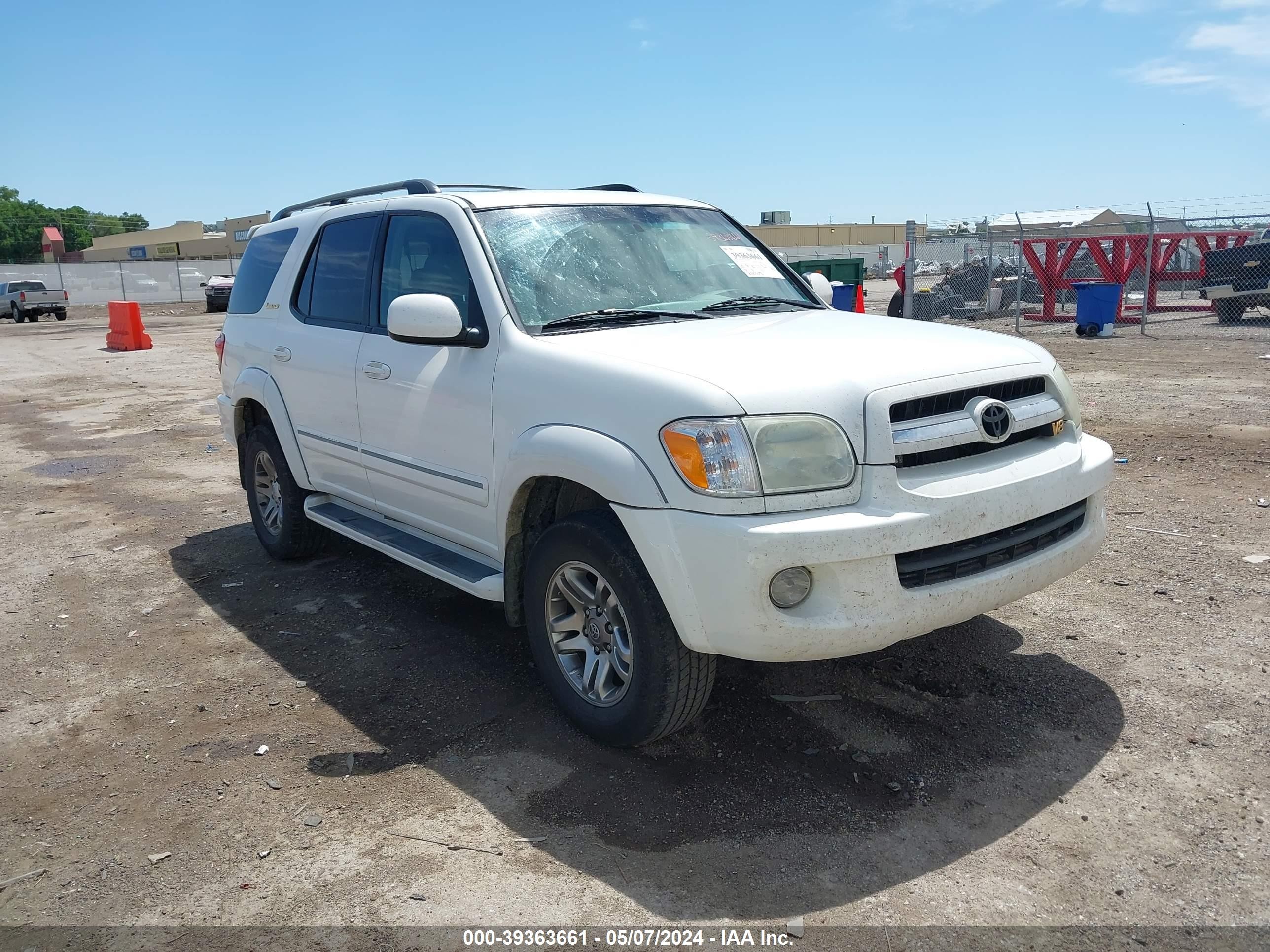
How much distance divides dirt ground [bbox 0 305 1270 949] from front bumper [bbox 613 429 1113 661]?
586 mm

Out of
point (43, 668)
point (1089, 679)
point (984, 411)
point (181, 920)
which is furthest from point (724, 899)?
point (43, 668)

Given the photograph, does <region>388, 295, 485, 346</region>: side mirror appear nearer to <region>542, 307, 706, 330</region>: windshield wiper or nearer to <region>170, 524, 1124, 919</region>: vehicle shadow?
<region>542, 307, 706, 330</region>: windshield wiper

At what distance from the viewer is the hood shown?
314 cm

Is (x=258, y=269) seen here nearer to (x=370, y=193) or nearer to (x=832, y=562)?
(x=370, y=193)

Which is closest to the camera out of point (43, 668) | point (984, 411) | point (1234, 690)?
point (984, 411)

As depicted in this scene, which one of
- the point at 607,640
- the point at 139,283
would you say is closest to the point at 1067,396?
the point at 607,640

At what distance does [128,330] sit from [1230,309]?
22183mm

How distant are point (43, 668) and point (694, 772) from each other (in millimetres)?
3204

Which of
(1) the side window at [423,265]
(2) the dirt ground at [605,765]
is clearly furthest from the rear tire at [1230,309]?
(1) the side window at [423,265]

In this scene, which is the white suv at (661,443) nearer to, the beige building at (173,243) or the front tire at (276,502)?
the front tire at (276,502)

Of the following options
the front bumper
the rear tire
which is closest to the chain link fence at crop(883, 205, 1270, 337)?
the rear tire

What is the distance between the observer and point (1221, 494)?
6512 millimetres

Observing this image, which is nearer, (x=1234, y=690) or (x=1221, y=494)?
(x=1234, y=690)

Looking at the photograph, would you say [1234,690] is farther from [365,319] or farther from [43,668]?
[43,668]
